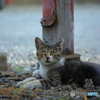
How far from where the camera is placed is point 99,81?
5.23 metres

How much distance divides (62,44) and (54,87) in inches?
33.9

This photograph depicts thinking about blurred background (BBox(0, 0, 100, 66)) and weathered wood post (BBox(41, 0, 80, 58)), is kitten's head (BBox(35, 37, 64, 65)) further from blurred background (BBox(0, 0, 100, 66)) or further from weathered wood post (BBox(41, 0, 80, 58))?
blurred background (BBox(0, 0, 100, 66))

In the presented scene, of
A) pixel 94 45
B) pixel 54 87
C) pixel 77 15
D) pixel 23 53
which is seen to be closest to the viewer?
pixel 54 87

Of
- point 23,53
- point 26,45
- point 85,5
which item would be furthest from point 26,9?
point 23,53

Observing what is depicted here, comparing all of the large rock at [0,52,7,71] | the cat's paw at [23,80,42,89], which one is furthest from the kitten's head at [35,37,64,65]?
the large rock at [0,52,7,71]

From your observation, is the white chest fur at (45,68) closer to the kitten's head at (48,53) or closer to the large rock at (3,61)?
the kitten's head at (48,53)

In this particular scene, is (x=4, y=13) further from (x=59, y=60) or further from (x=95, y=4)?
(x=59, y=60)

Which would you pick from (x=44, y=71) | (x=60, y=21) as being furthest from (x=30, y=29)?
(x=44, y=71)

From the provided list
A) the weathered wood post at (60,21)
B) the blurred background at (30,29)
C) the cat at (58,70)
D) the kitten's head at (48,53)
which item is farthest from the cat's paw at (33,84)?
the blurred background at (30,29)

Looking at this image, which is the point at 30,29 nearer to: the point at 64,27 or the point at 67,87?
the point at 64,27

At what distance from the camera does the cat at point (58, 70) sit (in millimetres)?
5113

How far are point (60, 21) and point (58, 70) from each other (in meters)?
1.08

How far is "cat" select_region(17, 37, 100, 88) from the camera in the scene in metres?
5.11

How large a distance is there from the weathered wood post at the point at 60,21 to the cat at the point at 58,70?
551 mm
